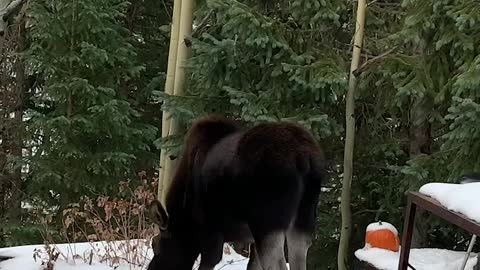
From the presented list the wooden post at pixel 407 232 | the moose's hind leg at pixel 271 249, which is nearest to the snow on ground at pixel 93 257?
the wooden post at pixel 407 232

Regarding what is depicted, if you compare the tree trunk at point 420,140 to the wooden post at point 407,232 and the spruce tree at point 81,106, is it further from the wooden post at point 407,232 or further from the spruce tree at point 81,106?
the spruce tree at point 81,106

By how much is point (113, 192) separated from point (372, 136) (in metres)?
2.76

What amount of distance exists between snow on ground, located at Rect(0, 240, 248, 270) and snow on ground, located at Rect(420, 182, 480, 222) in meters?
1.25

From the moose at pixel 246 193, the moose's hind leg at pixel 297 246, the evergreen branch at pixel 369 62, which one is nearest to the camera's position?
the moose at pixel 246 193

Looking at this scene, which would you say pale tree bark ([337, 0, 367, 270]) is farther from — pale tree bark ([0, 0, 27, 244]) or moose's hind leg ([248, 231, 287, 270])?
pale tree bark ([0, 0, 27, 244])

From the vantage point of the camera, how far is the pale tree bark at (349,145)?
17.3 feet

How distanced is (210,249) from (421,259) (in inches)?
88.8

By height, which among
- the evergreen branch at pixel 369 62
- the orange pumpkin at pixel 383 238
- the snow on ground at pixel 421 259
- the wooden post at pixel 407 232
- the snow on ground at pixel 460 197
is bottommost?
the snow on ground at pixel 421 259

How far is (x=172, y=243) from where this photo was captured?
2270 mm

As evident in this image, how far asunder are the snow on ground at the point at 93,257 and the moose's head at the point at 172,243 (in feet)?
4.48

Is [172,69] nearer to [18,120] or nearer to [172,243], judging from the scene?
[18,120]

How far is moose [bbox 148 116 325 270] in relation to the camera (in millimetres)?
1804

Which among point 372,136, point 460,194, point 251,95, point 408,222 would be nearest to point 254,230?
point 460,194

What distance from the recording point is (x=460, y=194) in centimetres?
261
